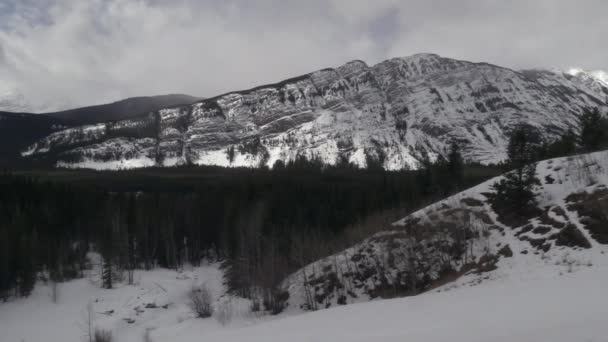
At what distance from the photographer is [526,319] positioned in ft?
42.3

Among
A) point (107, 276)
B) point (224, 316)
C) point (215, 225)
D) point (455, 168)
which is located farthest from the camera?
point (215, 225)

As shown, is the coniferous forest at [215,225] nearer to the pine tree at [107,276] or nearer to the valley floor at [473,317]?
the pine tree at [107,276]

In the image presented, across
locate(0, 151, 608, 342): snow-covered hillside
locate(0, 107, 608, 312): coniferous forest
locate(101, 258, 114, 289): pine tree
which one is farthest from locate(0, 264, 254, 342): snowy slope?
locate(0, 107, 608, 312): coniferous forest

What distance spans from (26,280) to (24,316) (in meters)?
6.79

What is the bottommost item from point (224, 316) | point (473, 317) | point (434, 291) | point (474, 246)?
point (224, 316)

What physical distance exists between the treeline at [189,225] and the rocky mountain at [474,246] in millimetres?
6345

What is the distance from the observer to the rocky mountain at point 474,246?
80.5 feet

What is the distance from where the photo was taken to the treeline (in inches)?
2217

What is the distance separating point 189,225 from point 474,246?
67.5 metres

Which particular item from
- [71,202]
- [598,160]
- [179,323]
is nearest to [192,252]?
[71,202]

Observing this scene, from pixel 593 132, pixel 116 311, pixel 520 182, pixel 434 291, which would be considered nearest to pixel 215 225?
pixel 116 311

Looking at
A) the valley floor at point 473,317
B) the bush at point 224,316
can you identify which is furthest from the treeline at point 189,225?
the valley floor at point 473,317

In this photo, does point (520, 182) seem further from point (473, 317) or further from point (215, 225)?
point (215, 225)

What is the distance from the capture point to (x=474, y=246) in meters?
33.2
